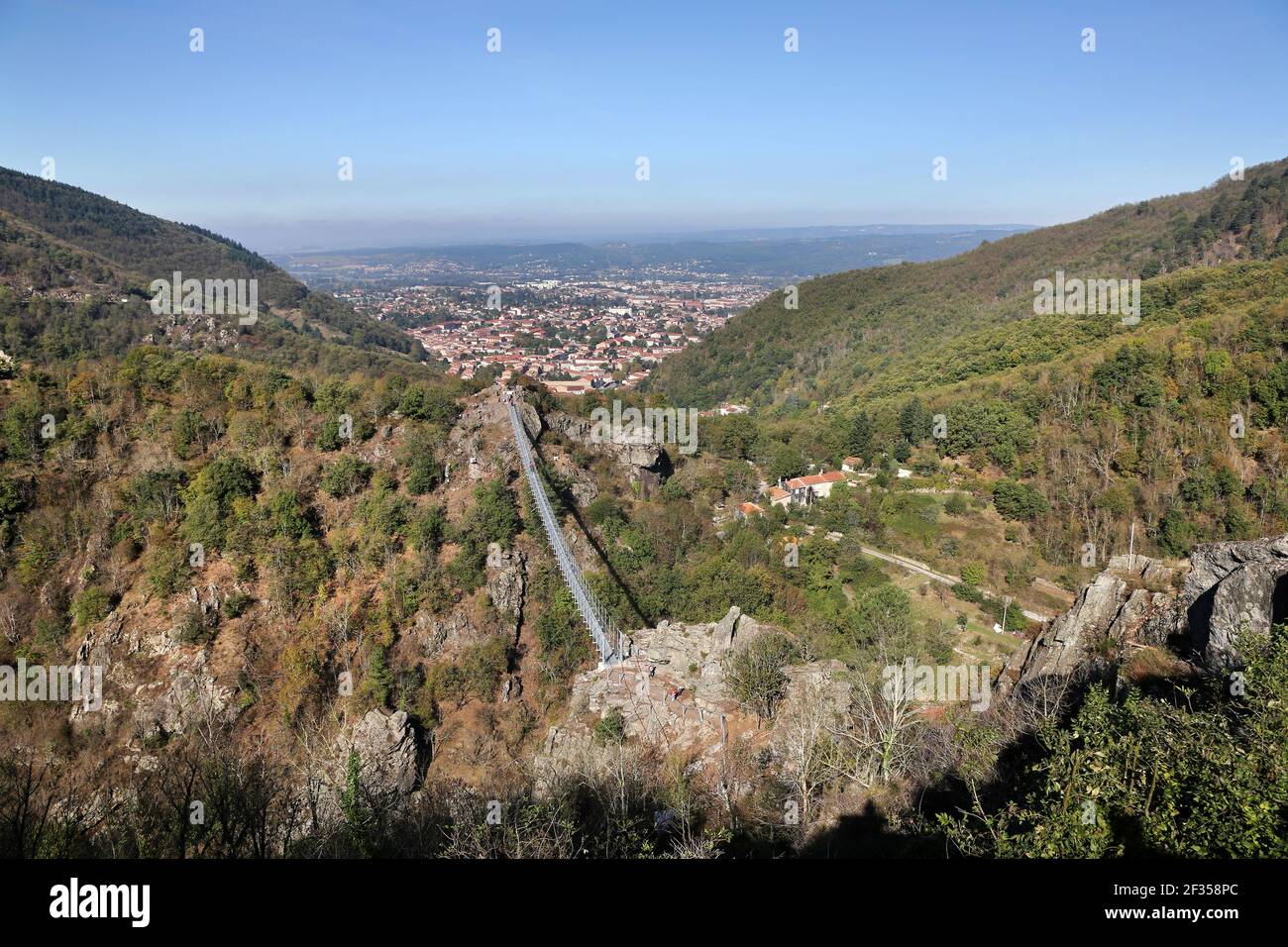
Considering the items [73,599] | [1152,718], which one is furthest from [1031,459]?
[73,599]

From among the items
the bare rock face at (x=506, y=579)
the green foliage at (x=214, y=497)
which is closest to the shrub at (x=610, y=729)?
the bare rock face at (x=506, y=579)

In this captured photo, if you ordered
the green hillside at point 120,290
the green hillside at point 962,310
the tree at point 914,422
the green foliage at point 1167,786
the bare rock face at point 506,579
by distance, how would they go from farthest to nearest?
the green hillside at point 962,310 → the green hillside at point 120,290 → the tree at point 914,422 → the bare rock face at point 506,579 → the green foliage at point 1167,786

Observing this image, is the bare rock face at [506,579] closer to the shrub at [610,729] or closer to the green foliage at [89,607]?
the shrub at [610,729]

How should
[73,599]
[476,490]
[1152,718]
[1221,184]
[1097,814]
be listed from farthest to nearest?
1. [1221,184]
2. [476,490]
3. [73,599]
4. [1152,718]
5. [1097,814]

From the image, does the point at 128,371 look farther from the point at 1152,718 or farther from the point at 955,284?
the point at 955,284

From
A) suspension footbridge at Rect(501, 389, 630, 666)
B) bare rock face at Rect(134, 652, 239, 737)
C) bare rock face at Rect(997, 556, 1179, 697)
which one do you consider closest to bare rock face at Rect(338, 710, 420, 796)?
bare rock face at Rect(134, 652, 239, 737)

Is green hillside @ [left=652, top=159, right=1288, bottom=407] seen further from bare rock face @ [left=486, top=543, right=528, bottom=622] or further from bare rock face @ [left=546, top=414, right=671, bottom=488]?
bare rock face @ [left=486, top=543, right=528, bottom=622]

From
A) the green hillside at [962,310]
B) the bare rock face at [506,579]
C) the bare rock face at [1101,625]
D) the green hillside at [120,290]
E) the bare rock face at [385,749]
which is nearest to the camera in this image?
the bare rock face at [1101,625]
